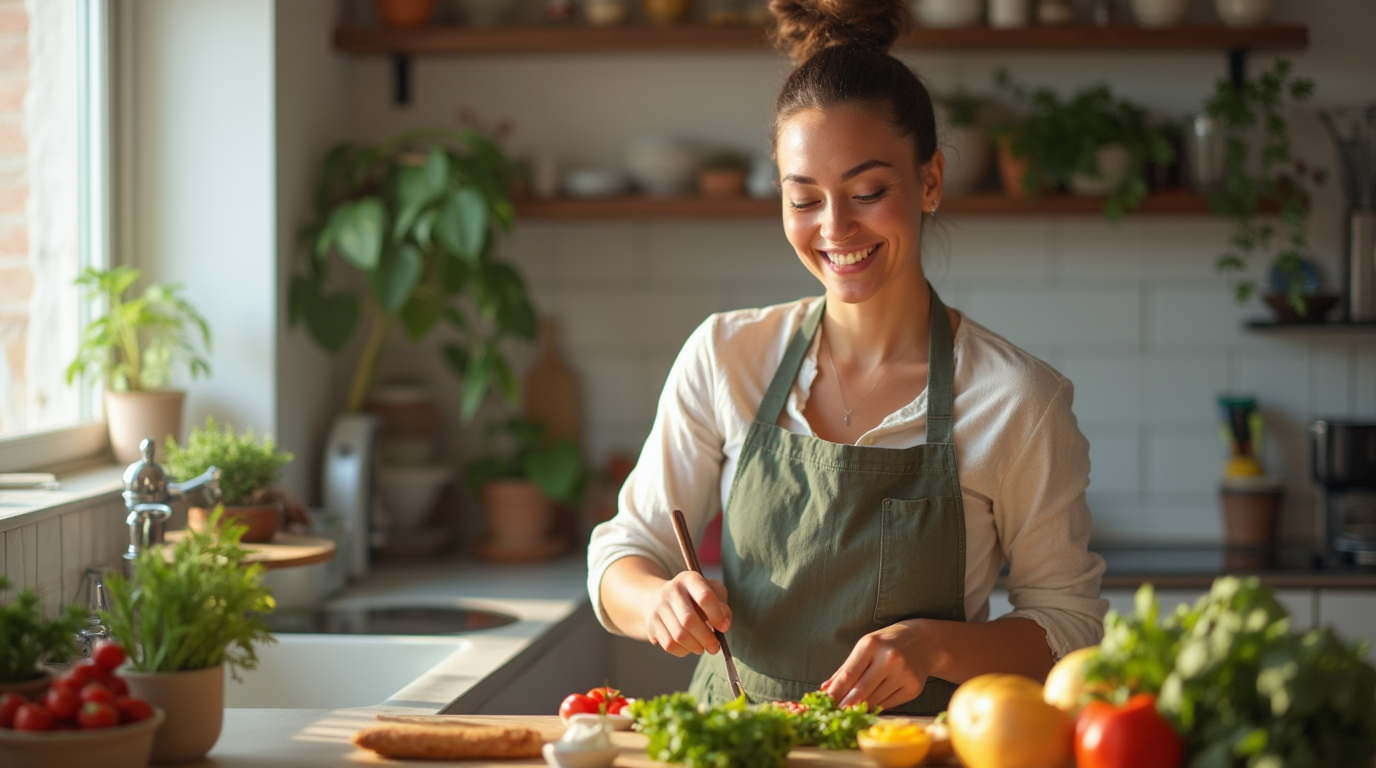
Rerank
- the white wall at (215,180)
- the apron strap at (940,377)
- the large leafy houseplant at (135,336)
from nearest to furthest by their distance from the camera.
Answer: the apron strap at (940,377)
the large leafy houseplant at (135,336)
the white wall at (215,180)

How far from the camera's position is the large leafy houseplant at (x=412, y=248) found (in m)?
2.54

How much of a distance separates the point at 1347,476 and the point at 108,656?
2563mm

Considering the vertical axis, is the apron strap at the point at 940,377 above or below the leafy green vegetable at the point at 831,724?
above

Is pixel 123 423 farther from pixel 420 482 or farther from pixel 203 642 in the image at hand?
pixel 203 642

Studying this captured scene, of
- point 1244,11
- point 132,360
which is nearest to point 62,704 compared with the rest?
point 132,360

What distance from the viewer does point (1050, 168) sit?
2.84m

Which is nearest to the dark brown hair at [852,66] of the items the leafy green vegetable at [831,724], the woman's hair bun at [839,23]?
the woman's hair bun at [839,23]

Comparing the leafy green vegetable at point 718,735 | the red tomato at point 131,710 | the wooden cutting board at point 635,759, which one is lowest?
the wooden cutting board at point 635,759

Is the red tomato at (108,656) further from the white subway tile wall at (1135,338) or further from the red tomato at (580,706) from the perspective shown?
the white subway tile wall at (1135,338)

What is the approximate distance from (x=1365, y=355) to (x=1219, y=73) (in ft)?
2.47

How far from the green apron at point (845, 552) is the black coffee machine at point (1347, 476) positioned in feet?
5.13

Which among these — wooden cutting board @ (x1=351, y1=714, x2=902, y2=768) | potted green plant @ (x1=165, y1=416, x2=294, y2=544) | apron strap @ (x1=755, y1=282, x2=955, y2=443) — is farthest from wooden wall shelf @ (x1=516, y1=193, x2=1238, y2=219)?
wooden cutting board @ (x1=351, y1=714, x2=902, y2=768)

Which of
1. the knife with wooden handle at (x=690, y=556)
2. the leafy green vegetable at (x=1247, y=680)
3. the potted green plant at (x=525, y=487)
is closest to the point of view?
the leafy green vegetable at (x=1247, y=680)

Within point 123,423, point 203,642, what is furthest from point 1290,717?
point 123,423
